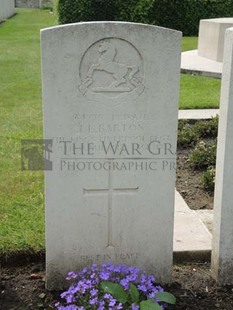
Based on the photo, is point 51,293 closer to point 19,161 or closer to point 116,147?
point 116,147

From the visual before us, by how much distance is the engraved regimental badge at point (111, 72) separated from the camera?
120 inches

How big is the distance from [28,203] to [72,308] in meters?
1.98

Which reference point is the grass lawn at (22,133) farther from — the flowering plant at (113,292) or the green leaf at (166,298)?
the green leaf at (166,298)

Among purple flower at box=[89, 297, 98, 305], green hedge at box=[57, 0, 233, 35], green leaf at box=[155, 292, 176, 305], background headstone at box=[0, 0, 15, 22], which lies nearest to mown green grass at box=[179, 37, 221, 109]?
green leaf at box=[155, 292, 176, 305]

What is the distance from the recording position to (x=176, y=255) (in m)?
3.82

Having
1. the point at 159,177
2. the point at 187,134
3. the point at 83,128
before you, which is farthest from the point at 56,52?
the point at 187,134

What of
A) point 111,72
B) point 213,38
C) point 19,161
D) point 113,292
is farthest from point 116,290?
point 213,38

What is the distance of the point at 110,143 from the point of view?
3.23 meters

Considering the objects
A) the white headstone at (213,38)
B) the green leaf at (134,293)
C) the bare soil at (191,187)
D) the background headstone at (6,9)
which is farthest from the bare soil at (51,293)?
the background headstone at (6,9)

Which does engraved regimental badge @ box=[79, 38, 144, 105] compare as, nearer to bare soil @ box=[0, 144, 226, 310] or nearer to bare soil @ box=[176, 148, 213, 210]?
bare soil @ box=[0, 144, 226, 310]

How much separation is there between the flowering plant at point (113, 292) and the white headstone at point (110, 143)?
0.77 feet

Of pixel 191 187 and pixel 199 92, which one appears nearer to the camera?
pixel 191 187

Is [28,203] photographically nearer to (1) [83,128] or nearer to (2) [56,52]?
(1) [83,128]

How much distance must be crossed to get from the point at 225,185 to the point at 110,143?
0.77 m
